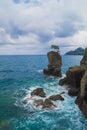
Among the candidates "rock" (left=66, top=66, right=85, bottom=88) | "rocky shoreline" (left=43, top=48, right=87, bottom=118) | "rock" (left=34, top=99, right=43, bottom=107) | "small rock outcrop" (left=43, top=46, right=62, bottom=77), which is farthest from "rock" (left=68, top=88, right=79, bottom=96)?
"small rock outcrop" (left=43, top=46, right=62, bottom=77)

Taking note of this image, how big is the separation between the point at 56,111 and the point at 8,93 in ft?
50.2

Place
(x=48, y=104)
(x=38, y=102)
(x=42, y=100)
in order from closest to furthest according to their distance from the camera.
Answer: (x=48, y=104)
(x=38, y=102)
(x=42, y=100)

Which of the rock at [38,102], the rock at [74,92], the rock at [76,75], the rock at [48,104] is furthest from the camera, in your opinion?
the rock at [76,75]

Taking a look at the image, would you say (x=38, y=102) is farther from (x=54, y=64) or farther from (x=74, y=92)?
(x=54, y=64)

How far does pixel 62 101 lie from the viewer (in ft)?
129

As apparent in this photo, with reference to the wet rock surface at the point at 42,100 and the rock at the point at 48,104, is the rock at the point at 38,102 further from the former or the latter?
the rock at the point at 48,104

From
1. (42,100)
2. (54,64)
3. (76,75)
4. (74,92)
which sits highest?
(54,64)

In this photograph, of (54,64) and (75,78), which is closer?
(75,78)

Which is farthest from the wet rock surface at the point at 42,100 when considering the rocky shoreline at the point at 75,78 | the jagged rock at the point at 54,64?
the jagged rock at the point at 54,64

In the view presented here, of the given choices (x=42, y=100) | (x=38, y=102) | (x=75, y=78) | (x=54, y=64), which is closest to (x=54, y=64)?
(x=54, y=64)

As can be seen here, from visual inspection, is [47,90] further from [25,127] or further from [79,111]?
[25,127]

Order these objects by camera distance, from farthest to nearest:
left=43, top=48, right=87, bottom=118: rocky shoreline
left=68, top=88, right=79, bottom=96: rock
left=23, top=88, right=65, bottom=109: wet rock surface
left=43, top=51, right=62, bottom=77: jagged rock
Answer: left=43, top=51, right=62, bottom=77: jagged rock → left=68, top=88, right=79, bottom=96: rock → left=23, top=88, right=65, bottom=109: wet rock surface → left=43, top=48, right=87, bottom=118: rocky shoreline

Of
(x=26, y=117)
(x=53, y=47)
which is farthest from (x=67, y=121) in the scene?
(x=53, y=47)

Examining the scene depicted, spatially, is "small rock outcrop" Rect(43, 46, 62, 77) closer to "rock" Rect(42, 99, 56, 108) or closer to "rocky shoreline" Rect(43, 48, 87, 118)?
"rocky shoreline" Rect(43, 48, 87, 118)
